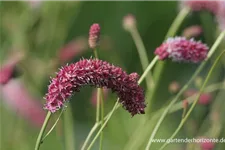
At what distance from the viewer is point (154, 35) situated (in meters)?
1.25

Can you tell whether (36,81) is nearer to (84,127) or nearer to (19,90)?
(19,90)

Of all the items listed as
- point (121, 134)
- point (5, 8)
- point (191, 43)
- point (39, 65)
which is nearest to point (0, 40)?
point (5, 8)

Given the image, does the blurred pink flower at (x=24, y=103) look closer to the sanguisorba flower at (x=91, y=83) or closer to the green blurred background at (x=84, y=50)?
the green blurred background at (x=84, y=50)

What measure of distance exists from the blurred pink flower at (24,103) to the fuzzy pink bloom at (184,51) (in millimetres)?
292

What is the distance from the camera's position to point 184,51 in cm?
51

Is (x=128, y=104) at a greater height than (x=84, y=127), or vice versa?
(x=128, y=104)

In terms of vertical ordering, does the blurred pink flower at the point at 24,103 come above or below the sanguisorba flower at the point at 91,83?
below

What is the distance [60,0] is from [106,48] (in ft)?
0.46

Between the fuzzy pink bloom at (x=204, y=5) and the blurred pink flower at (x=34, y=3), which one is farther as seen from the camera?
the blurred pink flower at (x=34, y=3)

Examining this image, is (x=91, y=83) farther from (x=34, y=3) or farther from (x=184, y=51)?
(x=34, y=3)

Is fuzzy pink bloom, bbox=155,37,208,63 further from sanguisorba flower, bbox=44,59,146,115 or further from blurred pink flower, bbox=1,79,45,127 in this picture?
blurred pink flower, bbox=1,79,45,127

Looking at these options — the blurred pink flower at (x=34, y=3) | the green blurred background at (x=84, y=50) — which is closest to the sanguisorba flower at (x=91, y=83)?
the green blurred background at (x=84, y=50)

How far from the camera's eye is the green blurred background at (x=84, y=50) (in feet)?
2.75

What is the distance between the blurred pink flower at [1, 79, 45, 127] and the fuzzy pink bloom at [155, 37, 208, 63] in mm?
292
